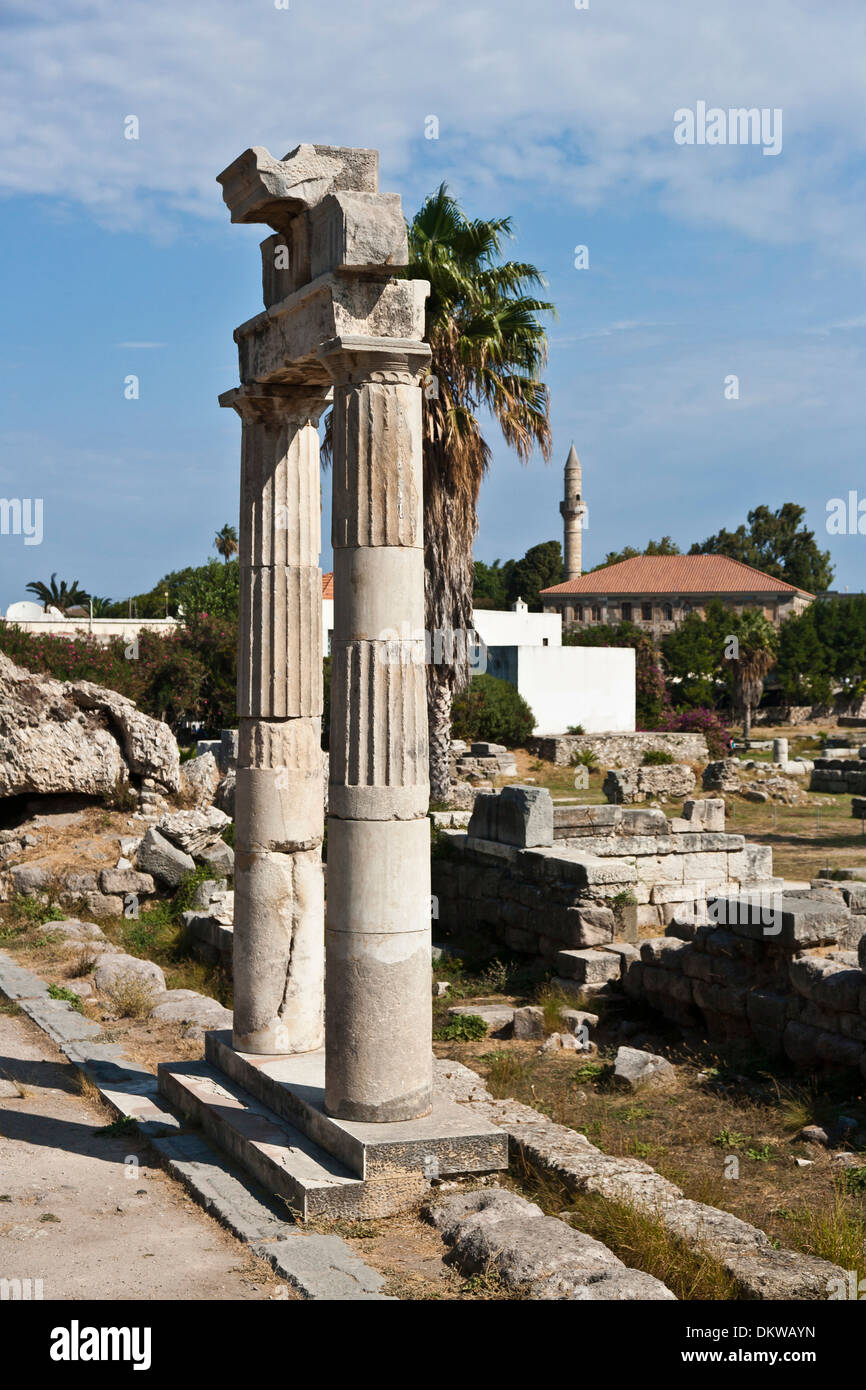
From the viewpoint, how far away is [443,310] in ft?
63.9

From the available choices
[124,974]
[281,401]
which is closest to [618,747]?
[124,974]

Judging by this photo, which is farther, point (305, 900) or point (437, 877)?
point (437, 877)

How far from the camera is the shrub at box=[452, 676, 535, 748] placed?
33969 mm

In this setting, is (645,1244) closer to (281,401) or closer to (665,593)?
(281,401)

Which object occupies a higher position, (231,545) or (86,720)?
(231,545)

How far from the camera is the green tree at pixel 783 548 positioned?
9288 centimetres

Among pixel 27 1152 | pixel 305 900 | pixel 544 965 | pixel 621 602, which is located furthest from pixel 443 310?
pixel 621 602

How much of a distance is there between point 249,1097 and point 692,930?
480 centimetres

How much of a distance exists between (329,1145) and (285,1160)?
0.75ft

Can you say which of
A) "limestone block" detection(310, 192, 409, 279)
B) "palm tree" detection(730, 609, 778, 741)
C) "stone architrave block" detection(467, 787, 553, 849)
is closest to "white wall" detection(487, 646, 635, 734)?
"palm tree" detection(730, 609, 778, 741)

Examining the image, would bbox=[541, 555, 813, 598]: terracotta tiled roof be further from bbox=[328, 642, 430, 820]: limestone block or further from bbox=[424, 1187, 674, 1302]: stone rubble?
bbox=[424, 1187, 674, 1302]: stone rubble

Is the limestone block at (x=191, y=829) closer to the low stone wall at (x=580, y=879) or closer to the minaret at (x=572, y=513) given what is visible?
the low stone wall at (x=580, y=879)

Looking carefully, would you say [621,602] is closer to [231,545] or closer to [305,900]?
[231,545]

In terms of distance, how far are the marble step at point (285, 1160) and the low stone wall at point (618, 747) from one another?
26.4m
